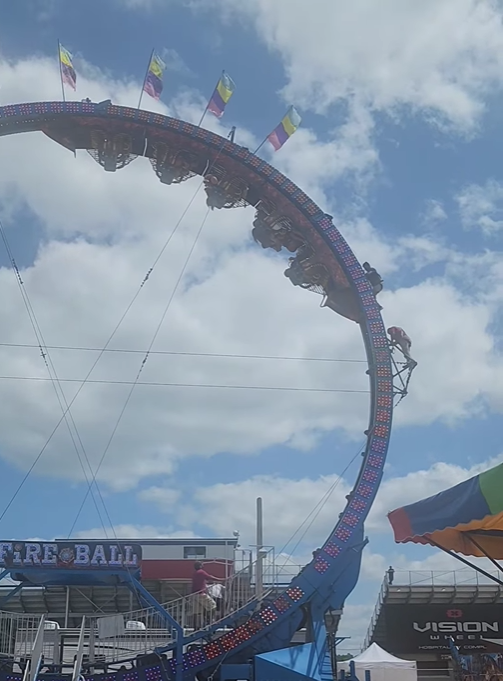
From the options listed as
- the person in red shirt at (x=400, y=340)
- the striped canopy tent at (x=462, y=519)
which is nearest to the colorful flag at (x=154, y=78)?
the person in red shirt at (x=400, y=340)

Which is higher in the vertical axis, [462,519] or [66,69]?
[66,69]

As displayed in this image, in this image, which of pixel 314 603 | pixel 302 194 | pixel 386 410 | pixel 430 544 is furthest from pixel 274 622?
pixel 302 194

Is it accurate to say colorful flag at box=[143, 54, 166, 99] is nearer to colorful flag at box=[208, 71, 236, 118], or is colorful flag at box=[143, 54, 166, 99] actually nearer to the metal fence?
colorful flag at box=[208, 71, 236, 118]

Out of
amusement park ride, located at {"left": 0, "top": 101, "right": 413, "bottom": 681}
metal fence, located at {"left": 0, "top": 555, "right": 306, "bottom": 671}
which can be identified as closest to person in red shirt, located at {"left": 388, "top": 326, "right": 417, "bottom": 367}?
amusement park ride, located at {"left": 0, "top": 101, "right": 413, "bottom": 681}

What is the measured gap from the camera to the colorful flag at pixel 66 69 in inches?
781

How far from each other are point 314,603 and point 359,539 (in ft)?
5.23

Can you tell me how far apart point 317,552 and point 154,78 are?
11.7 m

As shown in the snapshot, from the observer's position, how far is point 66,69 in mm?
19922

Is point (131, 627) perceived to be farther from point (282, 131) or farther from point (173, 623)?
point (282, 131)

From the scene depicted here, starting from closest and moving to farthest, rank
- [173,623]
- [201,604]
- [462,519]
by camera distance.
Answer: [462,519] < [173,623] < [201,604]

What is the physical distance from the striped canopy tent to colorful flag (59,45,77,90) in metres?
14.2

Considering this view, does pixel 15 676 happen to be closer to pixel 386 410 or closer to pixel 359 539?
pixel 359 539

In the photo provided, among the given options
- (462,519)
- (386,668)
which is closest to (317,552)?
(386,668)

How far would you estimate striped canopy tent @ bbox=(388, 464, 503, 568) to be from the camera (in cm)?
777
